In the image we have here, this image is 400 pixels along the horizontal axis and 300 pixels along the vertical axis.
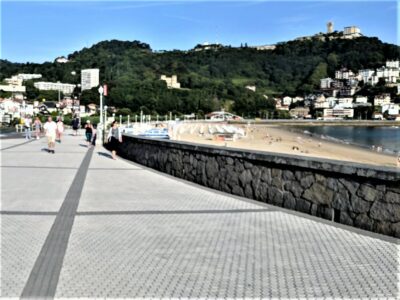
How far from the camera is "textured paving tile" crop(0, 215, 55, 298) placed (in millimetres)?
4301

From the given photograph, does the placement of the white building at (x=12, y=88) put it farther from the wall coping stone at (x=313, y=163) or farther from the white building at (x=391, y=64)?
the white building at (x=391, y=64)

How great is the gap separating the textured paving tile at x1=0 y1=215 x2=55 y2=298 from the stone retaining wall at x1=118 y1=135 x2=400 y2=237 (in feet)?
10.6

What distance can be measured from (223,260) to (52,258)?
163 cm

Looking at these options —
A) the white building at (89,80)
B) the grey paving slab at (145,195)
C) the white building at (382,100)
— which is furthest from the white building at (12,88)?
the white building at (382,100)

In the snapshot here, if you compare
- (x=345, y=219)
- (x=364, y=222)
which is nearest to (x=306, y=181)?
(x=345, y=219)

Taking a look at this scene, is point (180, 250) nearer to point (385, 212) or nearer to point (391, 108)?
point (385, 212)

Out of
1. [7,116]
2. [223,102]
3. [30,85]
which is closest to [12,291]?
[7,116]

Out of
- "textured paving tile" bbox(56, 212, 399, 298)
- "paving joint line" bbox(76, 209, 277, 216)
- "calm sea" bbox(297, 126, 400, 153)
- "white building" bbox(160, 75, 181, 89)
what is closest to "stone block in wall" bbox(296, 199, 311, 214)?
"paving joint line" bbox(76, 209, 277, 216)

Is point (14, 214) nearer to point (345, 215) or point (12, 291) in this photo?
point (12, 291)

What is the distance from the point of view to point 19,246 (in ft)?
17.7

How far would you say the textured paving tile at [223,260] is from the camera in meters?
4.20

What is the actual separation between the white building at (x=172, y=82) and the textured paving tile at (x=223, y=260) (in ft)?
526

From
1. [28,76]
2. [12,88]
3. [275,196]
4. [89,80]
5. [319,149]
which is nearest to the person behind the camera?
[275,196]

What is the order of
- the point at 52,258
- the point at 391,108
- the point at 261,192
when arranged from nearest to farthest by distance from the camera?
the point at 52,258, the point at 261,192, the point at 391,108
